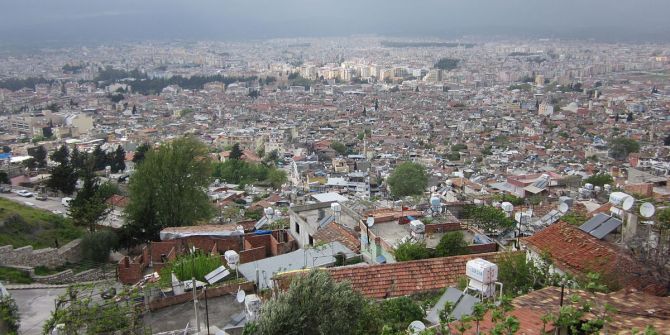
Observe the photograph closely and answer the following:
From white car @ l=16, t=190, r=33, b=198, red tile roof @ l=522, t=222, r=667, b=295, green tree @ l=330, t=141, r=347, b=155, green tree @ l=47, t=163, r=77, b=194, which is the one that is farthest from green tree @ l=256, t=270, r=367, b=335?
green tree @ l=330, t=141, r=347, b=155

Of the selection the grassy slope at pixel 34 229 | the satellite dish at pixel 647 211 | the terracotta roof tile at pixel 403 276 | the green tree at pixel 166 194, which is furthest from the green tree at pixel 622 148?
the terracotta roof tile at pixel 403 276

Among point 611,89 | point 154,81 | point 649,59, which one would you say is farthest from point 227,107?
point 649,59

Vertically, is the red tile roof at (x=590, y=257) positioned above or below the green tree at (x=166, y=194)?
above

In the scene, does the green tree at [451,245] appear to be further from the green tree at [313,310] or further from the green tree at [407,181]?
the green tree at [407,181]

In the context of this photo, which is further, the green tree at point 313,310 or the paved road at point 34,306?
the paved road at point 34,306

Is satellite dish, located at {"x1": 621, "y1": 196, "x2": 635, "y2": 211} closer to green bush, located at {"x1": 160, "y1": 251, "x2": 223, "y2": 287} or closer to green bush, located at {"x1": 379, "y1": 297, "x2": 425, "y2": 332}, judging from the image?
green bush, located at {"x1": 379, "y1": 297, "x2": 425, "y2": 332}

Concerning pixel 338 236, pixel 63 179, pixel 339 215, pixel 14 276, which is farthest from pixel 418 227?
pixel 63 179
